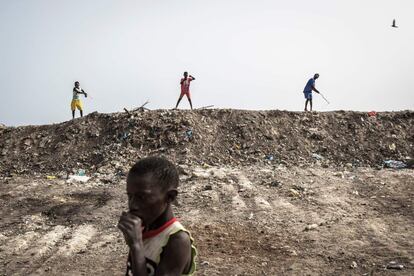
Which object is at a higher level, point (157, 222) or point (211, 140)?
point (157, 222)

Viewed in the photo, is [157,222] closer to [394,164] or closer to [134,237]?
[134,237]

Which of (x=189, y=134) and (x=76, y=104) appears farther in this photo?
(x=76, y=104)

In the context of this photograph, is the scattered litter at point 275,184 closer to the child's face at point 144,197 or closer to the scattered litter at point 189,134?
the scattered litter at point 189,134

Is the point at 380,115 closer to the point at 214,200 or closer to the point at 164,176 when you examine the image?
the point at 214,200

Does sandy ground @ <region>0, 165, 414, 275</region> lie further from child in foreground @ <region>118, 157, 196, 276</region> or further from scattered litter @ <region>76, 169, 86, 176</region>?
child in foreground @ <region>118, 157, 196, 276</region>

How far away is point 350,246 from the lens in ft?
18.4

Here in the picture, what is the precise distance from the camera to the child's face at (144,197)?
174 cm

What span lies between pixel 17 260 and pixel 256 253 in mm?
3061

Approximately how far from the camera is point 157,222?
180cm

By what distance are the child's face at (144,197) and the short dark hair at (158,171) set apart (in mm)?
18

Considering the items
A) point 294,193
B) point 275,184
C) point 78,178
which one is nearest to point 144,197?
point 294,193

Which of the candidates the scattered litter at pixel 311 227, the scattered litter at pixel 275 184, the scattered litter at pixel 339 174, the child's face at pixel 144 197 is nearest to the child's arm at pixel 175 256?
the child's face at pixel 144 197

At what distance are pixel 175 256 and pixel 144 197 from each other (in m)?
0.26

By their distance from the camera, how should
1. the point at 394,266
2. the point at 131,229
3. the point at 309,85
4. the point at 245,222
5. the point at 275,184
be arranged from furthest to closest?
the point at 309,85 < the point at 275,184 < the point at 245,222 < the point at 394,266 < the point at 131,229
